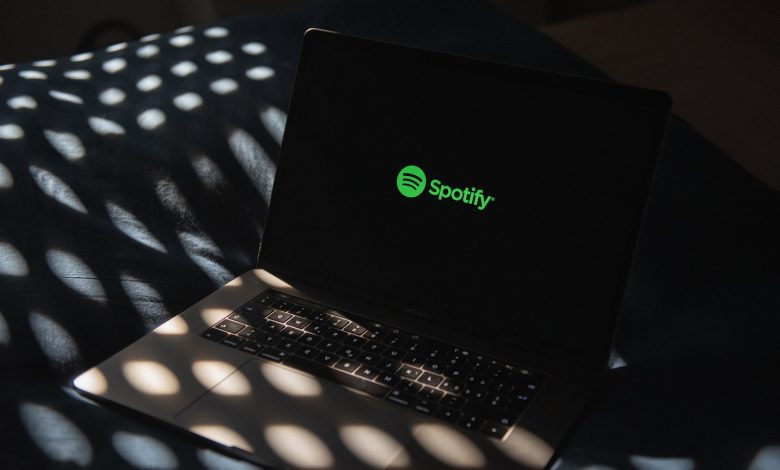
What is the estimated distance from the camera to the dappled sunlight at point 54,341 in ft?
2.60

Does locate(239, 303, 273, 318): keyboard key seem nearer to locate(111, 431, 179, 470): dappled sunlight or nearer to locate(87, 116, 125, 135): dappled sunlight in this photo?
locate(111, 431, 179, 470): dappled sunlight

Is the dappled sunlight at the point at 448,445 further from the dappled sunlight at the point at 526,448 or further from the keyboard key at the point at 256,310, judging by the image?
the keyboard key at the point at 256,310

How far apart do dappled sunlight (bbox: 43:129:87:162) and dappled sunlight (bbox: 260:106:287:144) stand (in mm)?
247

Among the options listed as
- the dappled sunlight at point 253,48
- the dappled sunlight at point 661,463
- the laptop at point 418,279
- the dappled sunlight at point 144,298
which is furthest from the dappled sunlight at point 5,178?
the dappled sunlight at point 661,463

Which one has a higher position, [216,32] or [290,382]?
[216,32]

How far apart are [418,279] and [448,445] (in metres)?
0.22

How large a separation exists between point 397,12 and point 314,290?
26.0 inches

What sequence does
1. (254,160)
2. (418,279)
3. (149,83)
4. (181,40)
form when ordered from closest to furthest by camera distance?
(418,279) → (254,160) → (149,83) → (181,40)

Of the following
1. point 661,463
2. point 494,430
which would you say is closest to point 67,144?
point 494,430

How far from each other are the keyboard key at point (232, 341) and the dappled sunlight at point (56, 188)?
1.03 ft

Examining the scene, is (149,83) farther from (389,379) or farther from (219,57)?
(389,379)

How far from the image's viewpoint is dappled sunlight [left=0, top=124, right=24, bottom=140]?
106 cm

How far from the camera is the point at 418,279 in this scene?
0.86 metres

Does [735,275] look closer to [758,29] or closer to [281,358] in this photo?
[281,358]
